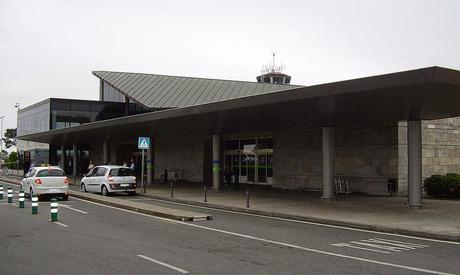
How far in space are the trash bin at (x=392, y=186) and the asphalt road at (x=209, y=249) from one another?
9.47 m

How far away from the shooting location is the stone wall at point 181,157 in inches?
1502

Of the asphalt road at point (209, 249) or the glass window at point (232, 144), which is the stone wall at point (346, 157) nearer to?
the glass window at point (232, 144)

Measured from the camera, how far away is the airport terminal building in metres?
15.1

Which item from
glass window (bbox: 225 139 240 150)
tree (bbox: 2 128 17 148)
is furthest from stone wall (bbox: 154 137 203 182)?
tree (bbox: 2 128 17 148)

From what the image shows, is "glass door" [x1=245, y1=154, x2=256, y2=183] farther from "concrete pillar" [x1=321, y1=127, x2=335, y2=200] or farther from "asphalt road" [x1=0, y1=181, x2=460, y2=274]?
"asphalt road" [x1=0, y1=181, x2=460, y2=274]

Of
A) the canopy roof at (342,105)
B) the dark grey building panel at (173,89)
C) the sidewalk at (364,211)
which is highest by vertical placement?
the dark grey building panel at (173,89)

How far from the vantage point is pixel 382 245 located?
11.2 meters

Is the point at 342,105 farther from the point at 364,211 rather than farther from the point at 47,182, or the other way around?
the point at 47,182

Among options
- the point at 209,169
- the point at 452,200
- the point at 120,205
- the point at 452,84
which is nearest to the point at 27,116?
the point at 209,169

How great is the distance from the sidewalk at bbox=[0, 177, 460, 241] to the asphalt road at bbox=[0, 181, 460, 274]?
71 centimetres

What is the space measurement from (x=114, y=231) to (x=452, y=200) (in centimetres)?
1551

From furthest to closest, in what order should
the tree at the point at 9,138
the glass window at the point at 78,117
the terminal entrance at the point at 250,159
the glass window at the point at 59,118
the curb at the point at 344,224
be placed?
the tree at the point at 9,138 → the glass window at the point at 78,117 → the glass window at the point at 59,118 → the terminal entrance at the point at 250,159 → the curb at the point at 344,224

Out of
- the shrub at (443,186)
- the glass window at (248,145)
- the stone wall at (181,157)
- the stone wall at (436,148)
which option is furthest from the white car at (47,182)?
the shrub at (443,186)

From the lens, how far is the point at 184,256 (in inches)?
372
